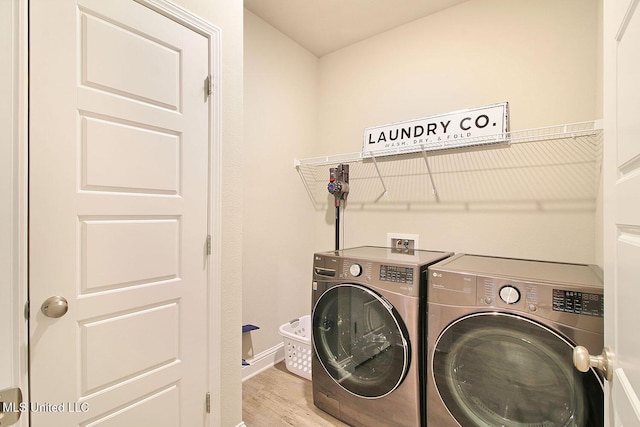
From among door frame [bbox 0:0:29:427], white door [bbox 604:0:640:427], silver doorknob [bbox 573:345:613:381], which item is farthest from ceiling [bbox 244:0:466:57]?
silver doorknob [bbox 573:345:613:381]

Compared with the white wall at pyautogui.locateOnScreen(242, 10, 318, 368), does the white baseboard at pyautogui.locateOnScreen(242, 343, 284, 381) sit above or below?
below

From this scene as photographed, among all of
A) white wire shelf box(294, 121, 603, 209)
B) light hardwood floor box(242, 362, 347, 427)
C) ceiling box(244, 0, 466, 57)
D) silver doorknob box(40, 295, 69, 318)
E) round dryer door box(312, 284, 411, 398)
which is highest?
ceiling box(244, 0, 466, 57)

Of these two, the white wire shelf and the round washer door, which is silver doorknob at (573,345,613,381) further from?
the white wire shelf

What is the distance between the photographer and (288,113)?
2.54 m

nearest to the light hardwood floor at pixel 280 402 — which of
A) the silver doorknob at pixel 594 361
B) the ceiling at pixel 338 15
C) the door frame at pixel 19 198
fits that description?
the door frame at pixel 19 198

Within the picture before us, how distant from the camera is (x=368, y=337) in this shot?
163 cm

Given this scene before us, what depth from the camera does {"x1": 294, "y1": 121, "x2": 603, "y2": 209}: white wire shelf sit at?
65.6 inches

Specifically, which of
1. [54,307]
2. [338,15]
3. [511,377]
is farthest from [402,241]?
[54,307]

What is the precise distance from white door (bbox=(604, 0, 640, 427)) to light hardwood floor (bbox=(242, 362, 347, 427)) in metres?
1.52

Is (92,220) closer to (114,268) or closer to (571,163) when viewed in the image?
(114,268)

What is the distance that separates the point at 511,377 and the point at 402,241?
119 centimetres

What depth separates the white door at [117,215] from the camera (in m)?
0.96

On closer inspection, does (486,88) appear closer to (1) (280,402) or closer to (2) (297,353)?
(2) (297,353)

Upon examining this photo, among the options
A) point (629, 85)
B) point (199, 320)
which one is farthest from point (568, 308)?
point (199, 320)
